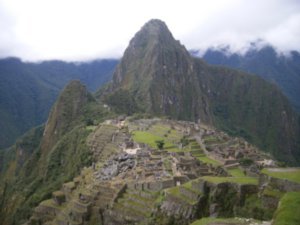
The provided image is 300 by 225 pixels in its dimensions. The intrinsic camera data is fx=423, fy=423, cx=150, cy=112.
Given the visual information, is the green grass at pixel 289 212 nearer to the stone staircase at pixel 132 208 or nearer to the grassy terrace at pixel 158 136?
the stone staircase at pixel 132 208

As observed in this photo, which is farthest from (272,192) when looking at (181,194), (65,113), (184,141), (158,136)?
(65,113)

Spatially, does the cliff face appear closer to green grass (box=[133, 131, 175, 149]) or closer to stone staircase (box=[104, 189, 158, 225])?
green grass (box=[133, 131, 175, 149])

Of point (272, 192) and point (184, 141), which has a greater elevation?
point (272, 192)

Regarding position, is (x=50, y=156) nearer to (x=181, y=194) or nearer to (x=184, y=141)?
(x=184, y=141)

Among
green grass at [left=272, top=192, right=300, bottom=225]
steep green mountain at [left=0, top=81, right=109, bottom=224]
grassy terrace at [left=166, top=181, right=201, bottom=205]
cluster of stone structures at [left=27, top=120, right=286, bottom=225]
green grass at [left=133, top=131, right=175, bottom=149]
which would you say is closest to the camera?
green grass at [left=272, top=192, right=300, bottom=225]

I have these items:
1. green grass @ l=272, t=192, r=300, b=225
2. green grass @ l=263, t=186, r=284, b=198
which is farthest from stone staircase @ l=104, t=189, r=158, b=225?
green grass @ l=272, t=192, r=300, b=225
